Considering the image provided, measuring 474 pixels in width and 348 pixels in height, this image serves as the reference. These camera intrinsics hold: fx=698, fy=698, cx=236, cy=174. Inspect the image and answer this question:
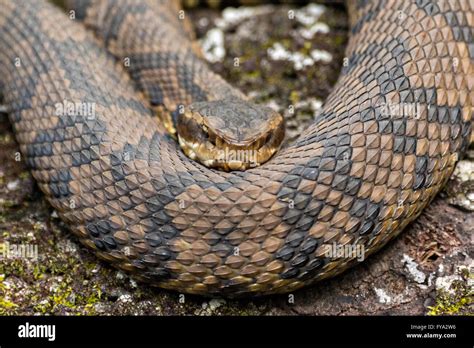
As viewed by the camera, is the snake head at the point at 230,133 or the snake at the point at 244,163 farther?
the snake head at the point at 230,133

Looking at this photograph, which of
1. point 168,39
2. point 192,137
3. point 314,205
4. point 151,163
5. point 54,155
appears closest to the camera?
point 314,205

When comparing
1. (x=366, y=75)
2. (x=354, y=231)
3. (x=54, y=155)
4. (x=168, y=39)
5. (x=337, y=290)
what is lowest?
(x=337, y=290)

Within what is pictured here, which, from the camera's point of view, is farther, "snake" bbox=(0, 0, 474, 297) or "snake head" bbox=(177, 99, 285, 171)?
"snake head" bbox=(177, 99, 285, 171)

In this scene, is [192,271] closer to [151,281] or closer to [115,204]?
[151,281]

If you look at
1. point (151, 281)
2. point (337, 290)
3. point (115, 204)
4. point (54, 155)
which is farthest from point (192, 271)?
point (54, 155)
